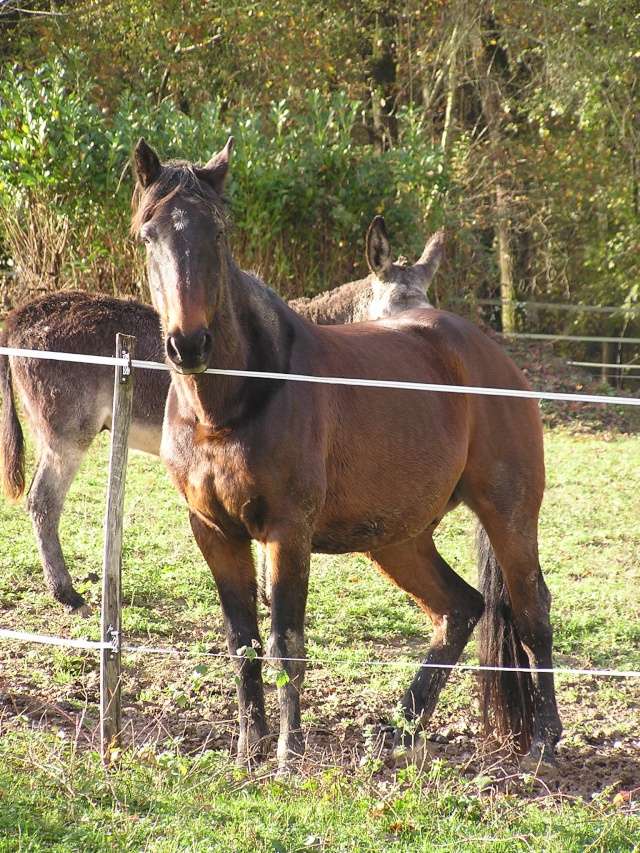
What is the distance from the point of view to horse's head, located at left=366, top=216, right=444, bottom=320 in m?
8.31

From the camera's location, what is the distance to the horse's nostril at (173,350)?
3.48 m

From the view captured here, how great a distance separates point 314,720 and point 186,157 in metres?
8.97

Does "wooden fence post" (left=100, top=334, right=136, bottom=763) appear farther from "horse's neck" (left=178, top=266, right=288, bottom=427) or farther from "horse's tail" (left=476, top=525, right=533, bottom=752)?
"horse's tail" (left=476, top=525, right=533, bottom=752)

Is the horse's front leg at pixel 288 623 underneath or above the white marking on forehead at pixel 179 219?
underneath

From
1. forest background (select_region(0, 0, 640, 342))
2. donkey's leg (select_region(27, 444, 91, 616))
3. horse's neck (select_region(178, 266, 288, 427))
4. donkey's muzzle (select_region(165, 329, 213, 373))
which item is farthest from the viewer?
forest background (select_region(0, 0, 640, 342))

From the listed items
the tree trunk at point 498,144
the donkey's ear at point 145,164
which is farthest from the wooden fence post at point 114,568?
the tree trunk at point 498,144

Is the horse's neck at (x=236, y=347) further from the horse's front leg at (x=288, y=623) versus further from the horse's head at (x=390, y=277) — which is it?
the horse's head at (x=390, y=277)

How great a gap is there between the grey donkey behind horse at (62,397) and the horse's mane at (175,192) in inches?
116

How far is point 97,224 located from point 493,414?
28.7 feet

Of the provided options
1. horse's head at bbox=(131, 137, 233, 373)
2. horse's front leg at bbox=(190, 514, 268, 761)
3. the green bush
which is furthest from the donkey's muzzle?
the green bush

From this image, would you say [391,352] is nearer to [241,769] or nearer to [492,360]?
[492,360]

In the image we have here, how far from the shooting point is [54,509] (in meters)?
6.69

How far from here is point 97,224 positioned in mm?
12547

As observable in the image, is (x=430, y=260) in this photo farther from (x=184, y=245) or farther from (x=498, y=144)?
(x=498, y=144)
